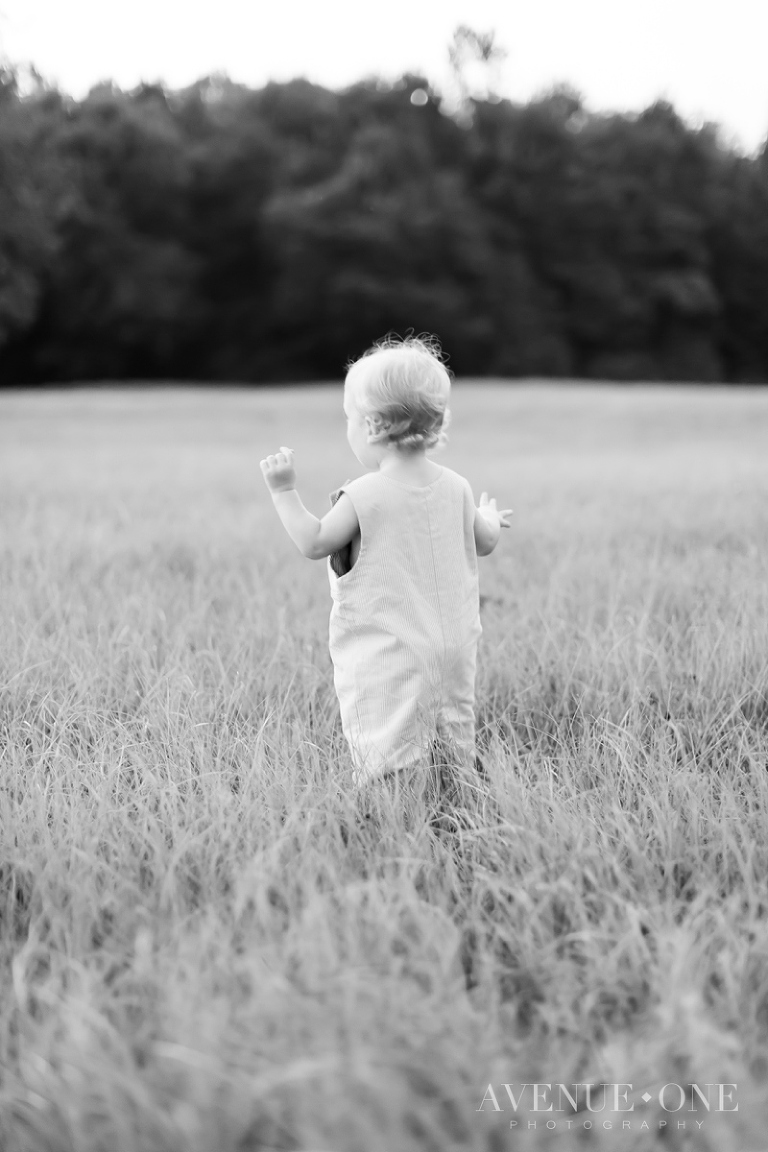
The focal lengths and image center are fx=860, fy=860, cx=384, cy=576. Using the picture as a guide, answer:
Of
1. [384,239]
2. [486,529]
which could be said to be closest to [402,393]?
[486,529]

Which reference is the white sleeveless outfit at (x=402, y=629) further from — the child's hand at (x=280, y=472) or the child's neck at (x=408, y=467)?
the child's hand at (x=280, y=472)

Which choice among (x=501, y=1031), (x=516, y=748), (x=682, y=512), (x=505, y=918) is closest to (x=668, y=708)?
(x=516, y=748)

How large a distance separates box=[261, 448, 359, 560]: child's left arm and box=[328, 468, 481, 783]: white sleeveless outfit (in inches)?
1.2

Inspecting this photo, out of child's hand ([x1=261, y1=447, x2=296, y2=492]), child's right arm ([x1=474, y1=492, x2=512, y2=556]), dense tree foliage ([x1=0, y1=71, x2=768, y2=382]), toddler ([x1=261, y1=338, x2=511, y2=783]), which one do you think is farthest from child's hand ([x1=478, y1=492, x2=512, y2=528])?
dense tree foliage ([x1=0, y1=71, x2=768, y2=382])

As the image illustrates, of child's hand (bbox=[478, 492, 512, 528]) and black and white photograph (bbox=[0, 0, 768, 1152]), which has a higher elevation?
child's hand (bbox=[478, 492, 512, 528])

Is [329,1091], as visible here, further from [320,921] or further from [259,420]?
[259,420]

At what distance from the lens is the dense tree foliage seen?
27516mm

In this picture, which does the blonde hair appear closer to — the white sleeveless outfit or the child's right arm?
the white sleeveless outfit

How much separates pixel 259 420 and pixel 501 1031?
1375 centimetres

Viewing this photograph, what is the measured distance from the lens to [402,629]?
1.85 meters

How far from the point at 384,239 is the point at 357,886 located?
29.4 metres

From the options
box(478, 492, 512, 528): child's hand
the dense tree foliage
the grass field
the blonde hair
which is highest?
the dense tree foliage

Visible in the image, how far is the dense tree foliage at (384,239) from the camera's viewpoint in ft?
90.3

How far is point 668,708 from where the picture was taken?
2.04 meters
